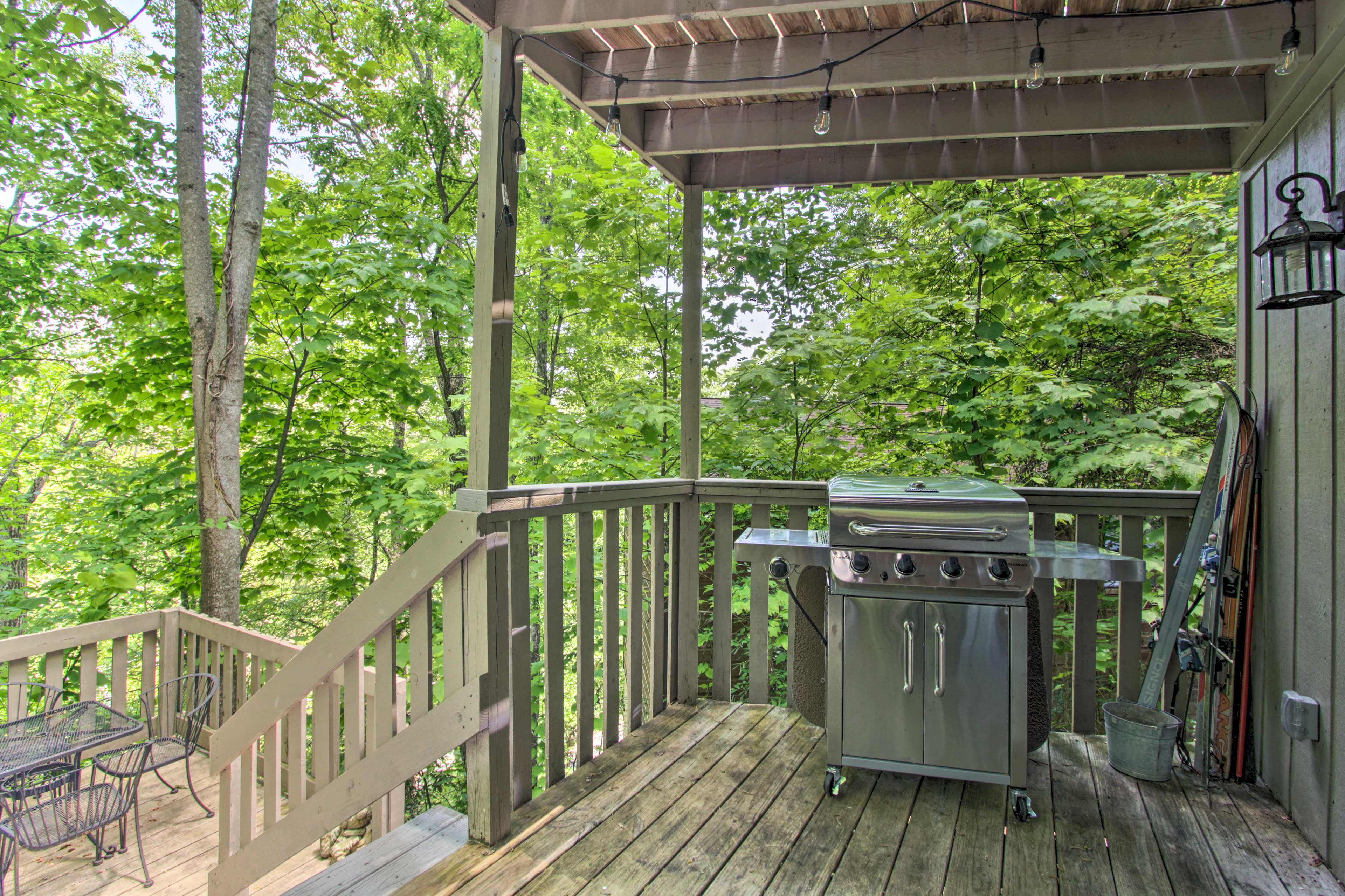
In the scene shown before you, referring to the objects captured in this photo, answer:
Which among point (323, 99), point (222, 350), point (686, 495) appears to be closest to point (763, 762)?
point (686, 495)

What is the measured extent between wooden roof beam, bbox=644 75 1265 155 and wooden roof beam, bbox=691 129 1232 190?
0.45 ft

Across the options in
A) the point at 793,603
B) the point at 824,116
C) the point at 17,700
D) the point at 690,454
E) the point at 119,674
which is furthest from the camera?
the point at 119,674

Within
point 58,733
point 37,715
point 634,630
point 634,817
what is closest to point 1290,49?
point 634,630

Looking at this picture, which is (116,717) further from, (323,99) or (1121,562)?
(323,99)

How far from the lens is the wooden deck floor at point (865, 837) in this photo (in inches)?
61.4

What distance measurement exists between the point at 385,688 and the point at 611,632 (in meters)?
0.82

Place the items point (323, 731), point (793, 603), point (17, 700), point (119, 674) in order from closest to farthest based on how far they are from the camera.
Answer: point (323, 731) → point (793, 603) → point (17, 700) → point (119, 674)

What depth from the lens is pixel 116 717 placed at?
337 cm

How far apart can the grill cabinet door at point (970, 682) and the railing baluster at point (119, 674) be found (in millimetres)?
4684

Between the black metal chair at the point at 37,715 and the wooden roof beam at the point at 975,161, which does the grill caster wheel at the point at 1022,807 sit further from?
the black metal chair at the point at 37,715

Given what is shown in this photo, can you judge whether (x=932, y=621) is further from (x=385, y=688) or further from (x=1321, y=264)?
(x=385, y=688)

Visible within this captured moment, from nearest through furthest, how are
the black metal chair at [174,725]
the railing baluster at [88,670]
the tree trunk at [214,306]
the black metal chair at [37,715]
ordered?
1. the black metal chair at [37,715]
2. the black metal chair at [174,725]
3. the railing baluster at [88,670]
4. the tree trunk at [214,306]

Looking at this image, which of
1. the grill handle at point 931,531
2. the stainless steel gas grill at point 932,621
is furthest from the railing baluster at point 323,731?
the grill handle at point 931,531

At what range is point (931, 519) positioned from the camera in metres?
1.80
